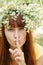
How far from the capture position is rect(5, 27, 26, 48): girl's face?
1.57 m

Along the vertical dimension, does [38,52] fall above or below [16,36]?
below

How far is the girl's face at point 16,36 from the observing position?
157 centimetres

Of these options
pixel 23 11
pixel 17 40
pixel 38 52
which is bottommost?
pixel 38 52

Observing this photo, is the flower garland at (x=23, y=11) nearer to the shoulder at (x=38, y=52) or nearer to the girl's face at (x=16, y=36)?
the girl's face at (x=16, y=36)

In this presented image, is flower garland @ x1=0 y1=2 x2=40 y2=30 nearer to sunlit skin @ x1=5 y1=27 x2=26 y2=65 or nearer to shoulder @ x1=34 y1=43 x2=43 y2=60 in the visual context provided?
sunlit skin @ x1=5 y1=27 x2=26 y2=65

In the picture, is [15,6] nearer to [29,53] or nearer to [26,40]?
[26,40]

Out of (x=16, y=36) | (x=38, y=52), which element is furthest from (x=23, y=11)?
(x=38, y=52)

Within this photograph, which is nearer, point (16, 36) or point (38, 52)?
point (16, 36)

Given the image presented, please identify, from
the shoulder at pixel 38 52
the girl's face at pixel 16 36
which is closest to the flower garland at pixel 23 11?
the girl's face at pixel 16 36

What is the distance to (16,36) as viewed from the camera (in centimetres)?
157

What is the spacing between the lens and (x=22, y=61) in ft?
5.16

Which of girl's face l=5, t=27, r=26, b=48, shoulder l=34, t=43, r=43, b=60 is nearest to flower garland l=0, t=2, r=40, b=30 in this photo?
girl's face l=5, t=27, r=26, b=48

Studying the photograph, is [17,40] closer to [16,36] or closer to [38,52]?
[16,36]

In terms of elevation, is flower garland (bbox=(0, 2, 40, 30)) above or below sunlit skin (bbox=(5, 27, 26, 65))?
above
